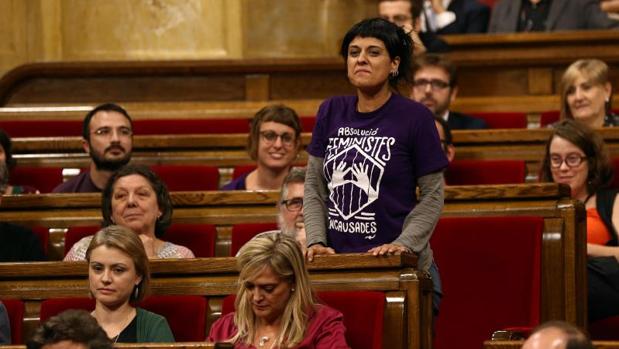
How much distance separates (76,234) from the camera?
6.57 ft

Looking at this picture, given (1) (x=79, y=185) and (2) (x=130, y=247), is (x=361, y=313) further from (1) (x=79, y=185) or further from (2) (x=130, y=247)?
(1) (x=79, y=185)

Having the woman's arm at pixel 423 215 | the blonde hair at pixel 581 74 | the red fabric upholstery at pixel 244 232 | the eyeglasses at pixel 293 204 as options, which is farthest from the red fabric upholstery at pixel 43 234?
Answer: the blonde hair at pixel 581 74

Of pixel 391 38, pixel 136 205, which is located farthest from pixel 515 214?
pixel 136 205

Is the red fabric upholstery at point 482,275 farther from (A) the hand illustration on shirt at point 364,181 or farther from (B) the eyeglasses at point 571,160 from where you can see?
(A) the hand illustration on shirt at point 364,181

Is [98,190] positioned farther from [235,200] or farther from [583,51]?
[583,51]

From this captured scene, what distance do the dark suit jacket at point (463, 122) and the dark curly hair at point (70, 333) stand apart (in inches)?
56.5

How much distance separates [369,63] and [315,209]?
185 mm

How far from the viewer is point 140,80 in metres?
3.12

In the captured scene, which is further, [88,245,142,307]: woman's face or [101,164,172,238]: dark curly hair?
[101,164,172,238]: dark curly hair

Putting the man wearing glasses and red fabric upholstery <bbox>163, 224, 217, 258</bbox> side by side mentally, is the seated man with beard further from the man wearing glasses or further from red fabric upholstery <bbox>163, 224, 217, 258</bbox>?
the man wearing glasses

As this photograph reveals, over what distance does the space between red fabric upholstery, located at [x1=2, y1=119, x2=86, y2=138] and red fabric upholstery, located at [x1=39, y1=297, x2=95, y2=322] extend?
1.16m

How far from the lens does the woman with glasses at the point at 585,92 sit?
2361 mm

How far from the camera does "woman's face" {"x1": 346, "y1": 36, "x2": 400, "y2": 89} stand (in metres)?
1.56

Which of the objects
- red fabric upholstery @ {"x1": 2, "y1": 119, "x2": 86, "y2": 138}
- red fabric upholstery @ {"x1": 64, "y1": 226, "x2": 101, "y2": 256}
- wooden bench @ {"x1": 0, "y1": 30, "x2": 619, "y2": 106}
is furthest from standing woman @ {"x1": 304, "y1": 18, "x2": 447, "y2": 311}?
wooden bench @ {"x1": 0, "y1": 30, "x2": 619, "y2": 106}
